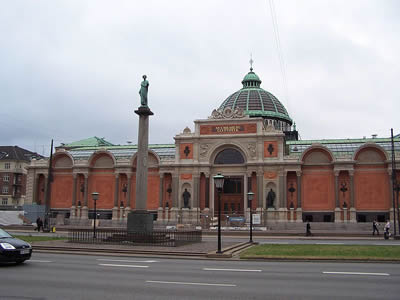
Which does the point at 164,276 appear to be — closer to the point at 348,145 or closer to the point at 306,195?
the point at 306,195

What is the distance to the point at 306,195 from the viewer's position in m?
60.7

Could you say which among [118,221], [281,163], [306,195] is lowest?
[118,221]

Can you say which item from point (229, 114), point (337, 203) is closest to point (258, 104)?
point (229, 114)

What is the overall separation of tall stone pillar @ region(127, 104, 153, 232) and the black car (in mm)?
12526

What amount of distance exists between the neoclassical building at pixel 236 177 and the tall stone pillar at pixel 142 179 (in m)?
29.5

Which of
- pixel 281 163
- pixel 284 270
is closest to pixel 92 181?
pixel 281 163

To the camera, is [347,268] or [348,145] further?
[348,145]

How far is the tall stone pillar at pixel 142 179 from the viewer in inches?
1143

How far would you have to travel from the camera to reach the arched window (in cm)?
6354

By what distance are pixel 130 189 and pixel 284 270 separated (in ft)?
171

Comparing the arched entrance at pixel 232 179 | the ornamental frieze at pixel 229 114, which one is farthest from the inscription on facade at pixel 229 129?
the arched entrance at pixel 232 179

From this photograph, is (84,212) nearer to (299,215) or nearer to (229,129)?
(229,129)

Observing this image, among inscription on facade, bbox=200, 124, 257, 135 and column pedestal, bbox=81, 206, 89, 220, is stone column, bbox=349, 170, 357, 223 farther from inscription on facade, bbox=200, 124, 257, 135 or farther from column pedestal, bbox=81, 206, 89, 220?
column pedestal, bbox=81, 206, 89, 220

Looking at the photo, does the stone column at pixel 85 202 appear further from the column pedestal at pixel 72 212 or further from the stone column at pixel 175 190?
the stone column at pixel 175 190
